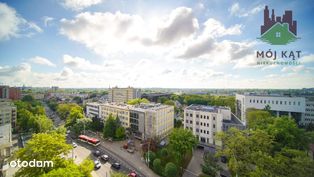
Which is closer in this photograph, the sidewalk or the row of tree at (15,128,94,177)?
the row of tree at (15,128,94,177)

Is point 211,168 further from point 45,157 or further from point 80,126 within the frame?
point 80,126

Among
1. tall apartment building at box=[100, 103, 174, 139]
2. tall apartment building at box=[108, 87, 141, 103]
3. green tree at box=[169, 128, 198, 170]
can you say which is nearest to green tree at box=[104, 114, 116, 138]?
tall apartment building at box=[100, 103, 174, 139]

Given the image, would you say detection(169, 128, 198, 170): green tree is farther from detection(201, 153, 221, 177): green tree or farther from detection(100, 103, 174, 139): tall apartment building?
detection(100, 103, 174, 139): tall apartment building

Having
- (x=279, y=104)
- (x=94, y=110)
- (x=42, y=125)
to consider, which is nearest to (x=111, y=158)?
(x=42, y=125)

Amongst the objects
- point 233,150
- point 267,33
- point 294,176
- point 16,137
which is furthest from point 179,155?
point 16,137

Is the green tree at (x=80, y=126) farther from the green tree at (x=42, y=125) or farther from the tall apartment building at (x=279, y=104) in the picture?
the tall apartment building at (x=279, y=104)

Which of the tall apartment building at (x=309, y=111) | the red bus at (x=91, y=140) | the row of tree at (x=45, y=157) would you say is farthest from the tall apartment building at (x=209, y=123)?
the tall apartment building at (x=309, y=111)

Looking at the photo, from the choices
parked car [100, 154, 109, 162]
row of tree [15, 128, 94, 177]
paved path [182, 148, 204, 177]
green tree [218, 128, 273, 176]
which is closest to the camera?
row of tree [15, 128, 94, 177]
